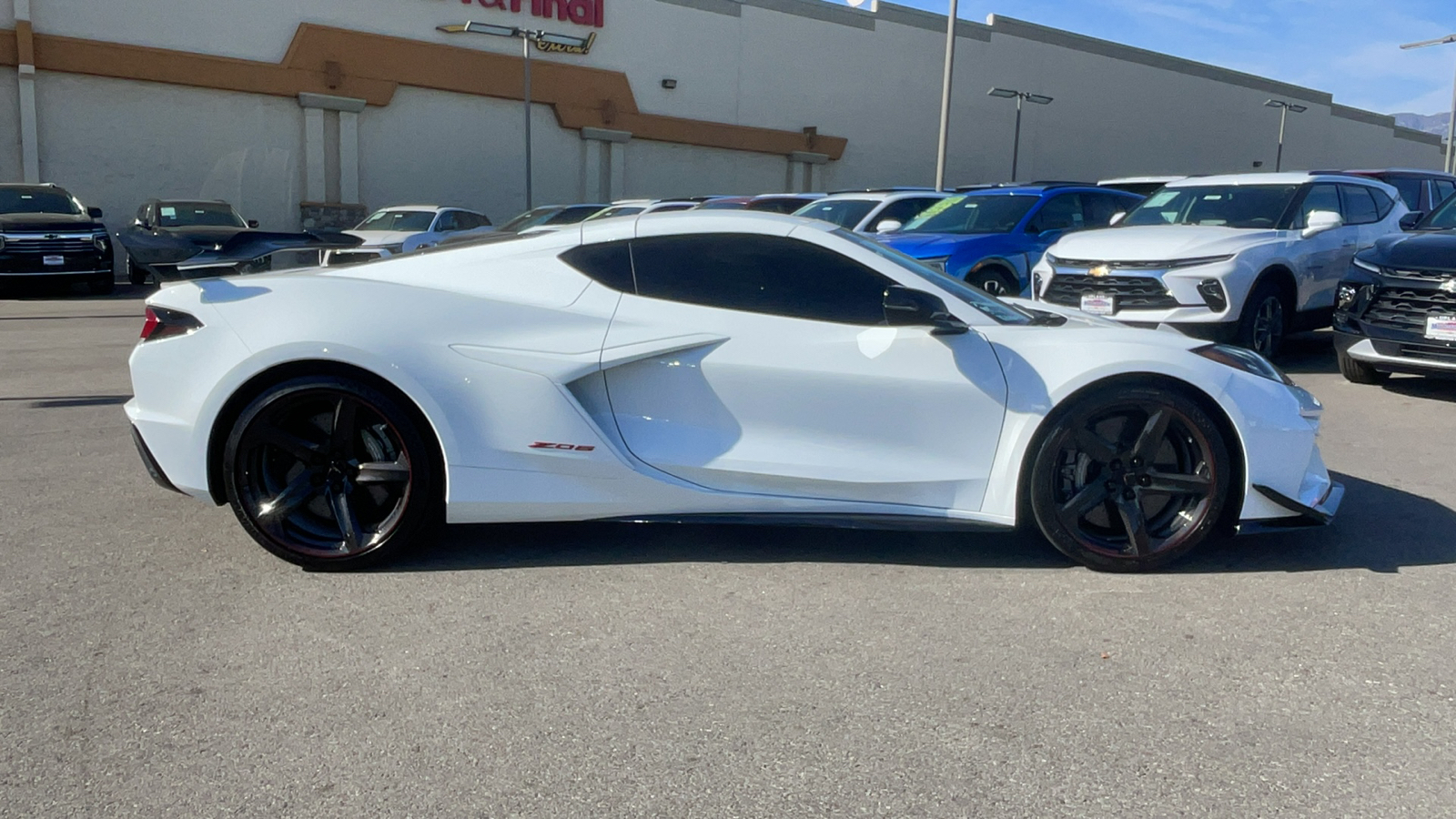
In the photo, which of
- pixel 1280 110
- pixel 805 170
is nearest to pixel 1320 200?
pixel 805 170

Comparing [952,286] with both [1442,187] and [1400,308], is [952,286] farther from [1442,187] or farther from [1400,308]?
[1442,187]

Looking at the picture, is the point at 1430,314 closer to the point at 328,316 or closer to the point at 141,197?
the point at 328,316

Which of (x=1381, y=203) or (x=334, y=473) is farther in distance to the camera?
(x=1381, y=203)

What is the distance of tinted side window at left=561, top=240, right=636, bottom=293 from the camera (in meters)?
4.45

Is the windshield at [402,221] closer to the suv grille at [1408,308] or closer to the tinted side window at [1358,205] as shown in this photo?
the tinted side window at [1358,205]

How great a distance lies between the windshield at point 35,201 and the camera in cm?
1731

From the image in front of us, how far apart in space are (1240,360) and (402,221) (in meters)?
15.9

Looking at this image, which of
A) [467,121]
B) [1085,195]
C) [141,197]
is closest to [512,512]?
[1085,195]

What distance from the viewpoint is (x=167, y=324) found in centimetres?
441

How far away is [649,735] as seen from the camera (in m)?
3.02

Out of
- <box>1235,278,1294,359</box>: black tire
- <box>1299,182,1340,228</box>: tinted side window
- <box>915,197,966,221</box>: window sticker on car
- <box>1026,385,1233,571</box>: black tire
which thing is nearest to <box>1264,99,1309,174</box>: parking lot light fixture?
<box>915,197,966,221</box>: window sticker on car

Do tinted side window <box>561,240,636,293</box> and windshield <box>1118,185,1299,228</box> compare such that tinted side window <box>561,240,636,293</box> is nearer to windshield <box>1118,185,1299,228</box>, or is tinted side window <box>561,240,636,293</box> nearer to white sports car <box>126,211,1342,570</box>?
white sports car <box>126,211,1342,570</box>

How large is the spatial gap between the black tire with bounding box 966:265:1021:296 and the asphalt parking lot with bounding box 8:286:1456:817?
6.12 meters

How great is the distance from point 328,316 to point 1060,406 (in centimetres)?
271
